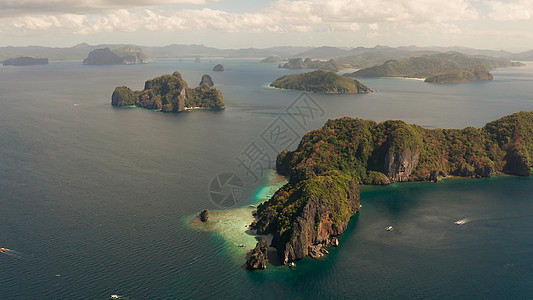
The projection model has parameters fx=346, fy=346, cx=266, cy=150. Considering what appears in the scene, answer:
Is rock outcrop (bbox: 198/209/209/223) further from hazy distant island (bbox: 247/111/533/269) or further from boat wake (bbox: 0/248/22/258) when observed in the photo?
boat wake (bbox: 0/248/22/258)

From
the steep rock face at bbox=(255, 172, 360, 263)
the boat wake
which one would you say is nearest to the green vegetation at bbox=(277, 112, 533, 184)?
the steep rock face at bbox=(255, 172, 360, 263)

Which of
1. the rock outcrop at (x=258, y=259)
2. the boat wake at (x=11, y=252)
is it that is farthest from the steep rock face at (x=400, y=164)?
the boat wake at (x=11, y=252)

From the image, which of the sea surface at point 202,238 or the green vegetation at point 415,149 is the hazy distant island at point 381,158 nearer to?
the green vegetation at point 415,149

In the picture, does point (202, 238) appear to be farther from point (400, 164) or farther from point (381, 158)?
point (400, 164)

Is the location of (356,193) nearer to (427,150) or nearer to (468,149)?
(427,150)

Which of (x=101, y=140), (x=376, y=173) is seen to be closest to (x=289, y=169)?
(x=376, y=173)

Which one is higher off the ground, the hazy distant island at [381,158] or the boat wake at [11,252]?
the hazy distant island at [381,158]

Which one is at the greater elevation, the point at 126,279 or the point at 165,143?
the point at 165,143
